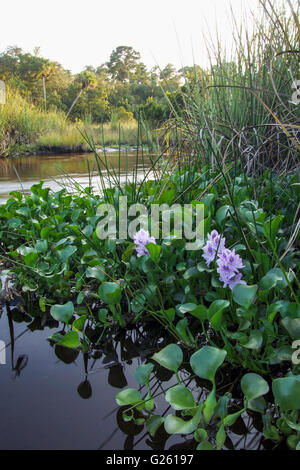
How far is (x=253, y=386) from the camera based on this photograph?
76 centimetres

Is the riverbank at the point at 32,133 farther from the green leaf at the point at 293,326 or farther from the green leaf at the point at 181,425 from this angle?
the green leaf at the point at 181,425

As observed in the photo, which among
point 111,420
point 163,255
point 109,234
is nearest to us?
point 111,420

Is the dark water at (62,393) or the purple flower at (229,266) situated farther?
the purple flower at (229,266)

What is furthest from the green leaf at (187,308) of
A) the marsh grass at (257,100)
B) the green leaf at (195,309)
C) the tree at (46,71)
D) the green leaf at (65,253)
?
the tree at (46,71)

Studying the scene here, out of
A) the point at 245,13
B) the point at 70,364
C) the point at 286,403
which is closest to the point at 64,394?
the point at 70,364

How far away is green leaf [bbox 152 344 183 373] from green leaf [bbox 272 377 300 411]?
0.76 feet

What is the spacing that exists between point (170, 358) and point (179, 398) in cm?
11

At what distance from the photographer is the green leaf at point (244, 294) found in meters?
0.90

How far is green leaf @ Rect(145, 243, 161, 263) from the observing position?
3.55ft

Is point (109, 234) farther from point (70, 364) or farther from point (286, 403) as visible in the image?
point (286, 403)

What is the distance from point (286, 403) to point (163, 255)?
0.62 m

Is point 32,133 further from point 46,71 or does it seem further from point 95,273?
point 46,71

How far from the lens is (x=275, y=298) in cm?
100

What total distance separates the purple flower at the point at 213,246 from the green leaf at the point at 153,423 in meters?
0.43
